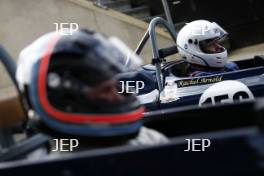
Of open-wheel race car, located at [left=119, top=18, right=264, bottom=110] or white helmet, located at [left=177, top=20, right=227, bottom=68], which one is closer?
open-wheel race car, located at [left=119, top=18, right=264, bottom=110]

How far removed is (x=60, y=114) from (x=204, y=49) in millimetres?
3032

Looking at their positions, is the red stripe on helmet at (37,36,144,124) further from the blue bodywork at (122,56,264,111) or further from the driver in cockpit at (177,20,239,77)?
the driver in cockpit at (177,20,239,77)

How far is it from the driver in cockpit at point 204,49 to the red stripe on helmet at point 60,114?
2.77 metres

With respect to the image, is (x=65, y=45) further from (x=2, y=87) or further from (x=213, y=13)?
(x=213, y=13)

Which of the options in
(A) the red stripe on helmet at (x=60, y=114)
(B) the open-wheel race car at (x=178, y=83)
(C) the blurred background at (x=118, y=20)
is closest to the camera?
(A) the red stripe on helmet at (x=60, y=114)

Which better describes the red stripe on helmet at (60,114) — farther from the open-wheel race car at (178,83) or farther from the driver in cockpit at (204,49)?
the driver in cockpit at (204,49)

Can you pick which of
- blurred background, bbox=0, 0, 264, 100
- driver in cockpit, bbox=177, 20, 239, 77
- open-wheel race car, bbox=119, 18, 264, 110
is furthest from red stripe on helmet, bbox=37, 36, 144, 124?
blurred background, bbox=0, 0, 264, 100

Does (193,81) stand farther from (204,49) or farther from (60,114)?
(60,114)

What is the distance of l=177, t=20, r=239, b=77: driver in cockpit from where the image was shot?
4.80 metres

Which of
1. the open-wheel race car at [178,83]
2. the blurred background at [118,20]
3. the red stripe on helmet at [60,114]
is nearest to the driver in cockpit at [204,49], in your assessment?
the open-wheel race car at [178,83]

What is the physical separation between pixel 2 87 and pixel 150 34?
456 centimetres

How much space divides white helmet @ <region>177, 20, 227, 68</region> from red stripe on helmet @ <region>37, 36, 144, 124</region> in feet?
9.14

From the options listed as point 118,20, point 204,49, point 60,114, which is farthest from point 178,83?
point 118,20

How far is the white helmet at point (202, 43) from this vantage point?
15.7 ft
